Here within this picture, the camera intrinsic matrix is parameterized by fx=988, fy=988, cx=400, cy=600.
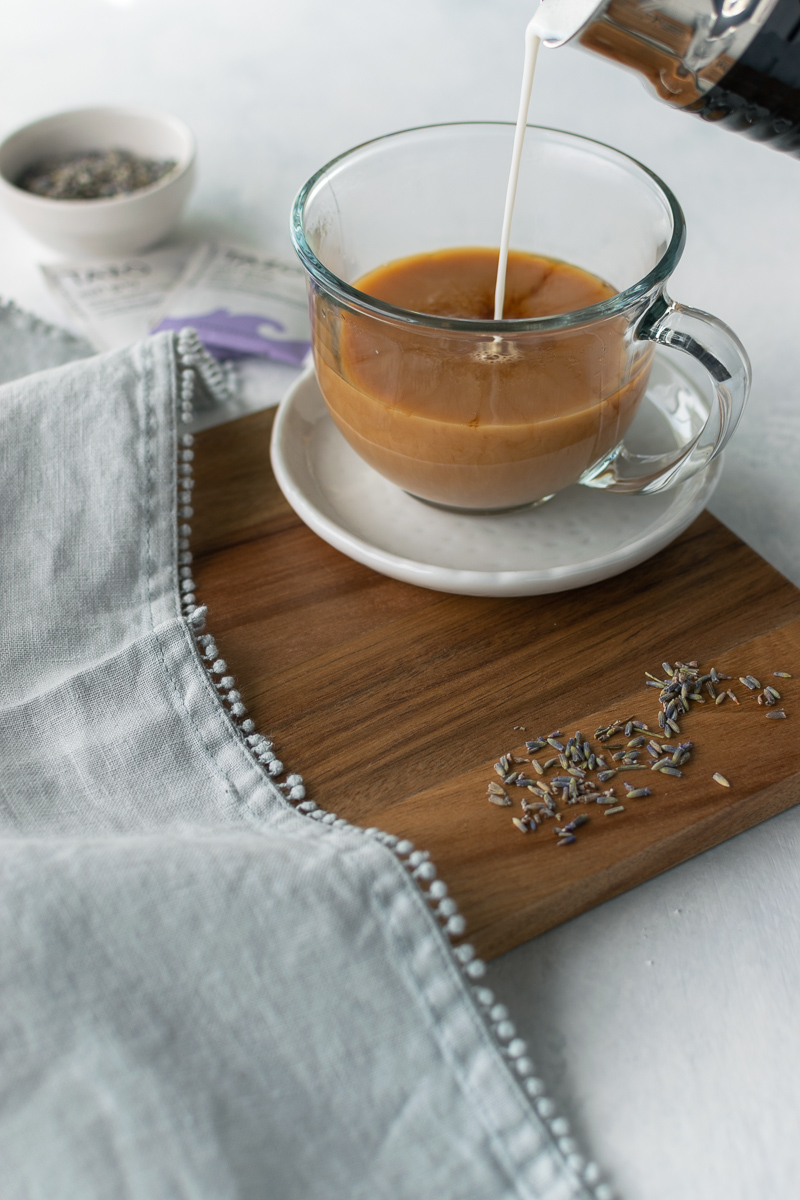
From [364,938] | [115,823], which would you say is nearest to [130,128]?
[115,823]

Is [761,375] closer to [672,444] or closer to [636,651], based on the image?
[672,444]

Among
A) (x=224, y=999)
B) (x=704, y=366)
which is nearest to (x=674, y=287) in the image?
(x=704, y=366)

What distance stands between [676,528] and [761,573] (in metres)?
0.12

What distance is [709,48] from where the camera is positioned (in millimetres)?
856

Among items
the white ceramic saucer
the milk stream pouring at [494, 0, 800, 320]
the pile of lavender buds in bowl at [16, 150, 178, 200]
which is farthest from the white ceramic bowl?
the milk stream pouring at [494, 0, 800, 320]

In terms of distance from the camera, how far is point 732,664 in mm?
1045

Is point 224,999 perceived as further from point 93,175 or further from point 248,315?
point 93,175

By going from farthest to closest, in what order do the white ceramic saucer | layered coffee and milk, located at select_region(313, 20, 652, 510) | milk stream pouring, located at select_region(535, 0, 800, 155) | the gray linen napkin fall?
the white ceramic saucer < layered coffee and milk, located at select_region(313, 20, 652, 510) < milk stream pouring, located at select_region(535, 0, 800, 155) < the gray linen napkin

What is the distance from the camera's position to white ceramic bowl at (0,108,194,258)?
5.48 ft

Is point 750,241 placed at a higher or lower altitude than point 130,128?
higher

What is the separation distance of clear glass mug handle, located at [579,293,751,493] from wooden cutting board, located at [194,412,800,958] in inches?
3.8

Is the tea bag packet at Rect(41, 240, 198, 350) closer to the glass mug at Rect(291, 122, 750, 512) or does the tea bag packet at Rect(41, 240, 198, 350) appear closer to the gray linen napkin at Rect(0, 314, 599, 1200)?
the glass mug at Rect(291, 122, 750, 512)

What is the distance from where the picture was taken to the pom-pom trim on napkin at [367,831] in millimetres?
745

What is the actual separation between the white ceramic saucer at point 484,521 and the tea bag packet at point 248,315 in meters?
0.23
